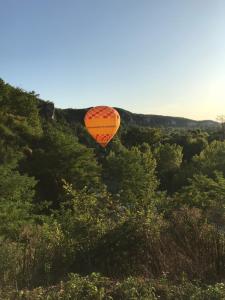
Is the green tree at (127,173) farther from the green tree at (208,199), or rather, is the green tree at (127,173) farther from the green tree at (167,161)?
the green tree at (208,199)

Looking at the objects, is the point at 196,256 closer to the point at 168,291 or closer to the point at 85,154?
the point at 168,291

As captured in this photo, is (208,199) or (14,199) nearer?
(208,199)

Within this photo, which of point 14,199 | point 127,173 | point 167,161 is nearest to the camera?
point 14,199

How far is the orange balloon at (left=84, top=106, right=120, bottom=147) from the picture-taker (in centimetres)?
2530

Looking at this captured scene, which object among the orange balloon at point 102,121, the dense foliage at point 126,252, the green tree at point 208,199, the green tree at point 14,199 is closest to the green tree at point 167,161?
the orange balloon at point 102,121

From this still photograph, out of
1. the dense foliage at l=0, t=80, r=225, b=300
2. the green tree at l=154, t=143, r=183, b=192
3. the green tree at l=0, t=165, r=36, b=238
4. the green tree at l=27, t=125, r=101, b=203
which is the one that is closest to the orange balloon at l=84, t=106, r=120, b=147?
the green tree at l=0, t=165, r=36, b=238

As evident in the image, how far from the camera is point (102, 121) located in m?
25.6

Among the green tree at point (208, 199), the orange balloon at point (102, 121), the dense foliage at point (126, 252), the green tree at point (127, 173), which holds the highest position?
the orange balloon at point (102, 121)

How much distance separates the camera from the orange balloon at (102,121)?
83.0 ft

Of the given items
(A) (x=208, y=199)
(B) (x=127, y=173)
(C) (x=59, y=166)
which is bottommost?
(B) (x=127, y=173)

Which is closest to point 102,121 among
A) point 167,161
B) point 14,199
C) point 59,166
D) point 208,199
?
point 14,199

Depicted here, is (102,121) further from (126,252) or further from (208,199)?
(126,252)

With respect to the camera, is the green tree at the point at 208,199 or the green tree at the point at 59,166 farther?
the green tree at the point at 59,166

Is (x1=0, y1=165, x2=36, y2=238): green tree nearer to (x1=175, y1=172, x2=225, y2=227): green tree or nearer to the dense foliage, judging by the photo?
(x1=175, y1=172, x2=225, y2=227): green tree
